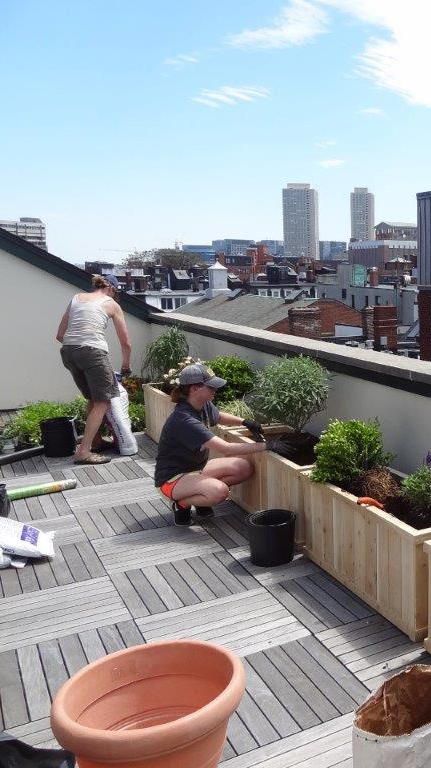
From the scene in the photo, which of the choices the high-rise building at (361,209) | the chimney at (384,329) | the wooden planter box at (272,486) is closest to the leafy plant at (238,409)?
the wooden planter box at (272,486)

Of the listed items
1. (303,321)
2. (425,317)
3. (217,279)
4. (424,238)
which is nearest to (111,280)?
(425,317)

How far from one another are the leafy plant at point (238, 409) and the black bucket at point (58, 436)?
184 centimetres

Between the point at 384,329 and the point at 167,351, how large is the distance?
48.3 ft

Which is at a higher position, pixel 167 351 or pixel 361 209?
pixel 361 209

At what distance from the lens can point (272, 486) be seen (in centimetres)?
438

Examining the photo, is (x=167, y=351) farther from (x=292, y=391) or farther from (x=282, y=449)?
(x=282, y=449)

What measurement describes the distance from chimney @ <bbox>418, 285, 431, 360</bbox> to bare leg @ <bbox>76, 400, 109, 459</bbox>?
13.5 meters

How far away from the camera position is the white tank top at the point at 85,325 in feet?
20.3

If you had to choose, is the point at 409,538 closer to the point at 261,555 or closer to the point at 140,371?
the point at 261,555

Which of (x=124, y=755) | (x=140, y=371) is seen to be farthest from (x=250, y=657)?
(x=140, y=371)

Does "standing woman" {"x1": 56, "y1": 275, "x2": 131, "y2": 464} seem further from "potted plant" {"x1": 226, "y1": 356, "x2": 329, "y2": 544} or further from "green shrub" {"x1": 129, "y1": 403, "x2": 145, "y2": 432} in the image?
"potted plant" {"x1": 226, "y1": 356, "x2": 329, "y2": 544}

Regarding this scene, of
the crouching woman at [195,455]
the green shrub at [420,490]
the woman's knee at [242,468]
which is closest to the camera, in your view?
the green shrub at [420,490]

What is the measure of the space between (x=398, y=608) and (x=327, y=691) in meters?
0.67

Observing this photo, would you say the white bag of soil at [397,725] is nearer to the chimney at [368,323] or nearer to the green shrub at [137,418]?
the green shrub at [137,418]
